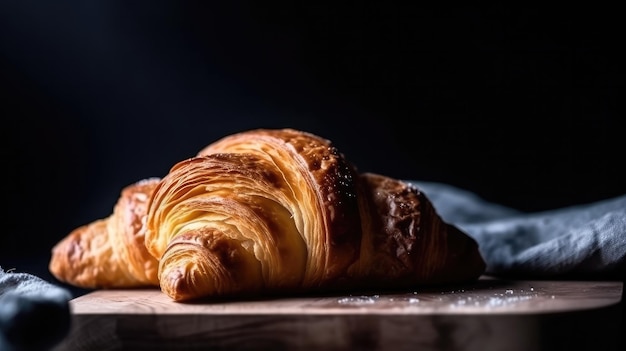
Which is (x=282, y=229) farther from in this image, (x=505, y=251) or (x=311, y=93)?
(x=311, y=93)

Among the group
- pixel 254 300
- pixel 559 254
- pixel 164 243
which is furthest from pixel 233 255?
pixel 559 254

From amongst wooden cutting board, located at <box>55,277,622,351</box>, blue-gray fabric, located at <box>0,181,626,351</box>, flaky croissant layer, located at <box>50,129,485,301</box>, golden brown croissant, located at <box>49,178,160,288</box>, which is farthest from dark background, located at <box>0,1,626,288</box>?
wooden cutting board, located at <box>55,277,622,351</box>

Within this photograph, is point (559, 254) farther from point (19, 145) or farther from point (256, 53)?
point (19, 145)

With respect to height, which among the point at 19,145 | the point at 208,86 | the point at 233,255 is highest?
the point at 208,86

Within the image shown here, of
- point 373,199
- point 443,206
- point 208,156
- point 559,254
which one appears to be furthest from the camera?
point 443,206

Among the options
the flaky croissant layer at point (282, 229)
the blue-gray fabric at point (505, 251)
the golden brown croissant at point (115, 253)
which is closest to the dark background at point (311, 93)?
the blue-gray fabric at point (505, 251)

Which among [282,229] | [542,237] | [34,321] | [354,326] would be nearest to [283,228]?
[282,229]

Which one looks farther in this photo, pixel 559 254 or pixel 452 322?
pixel 559 254
